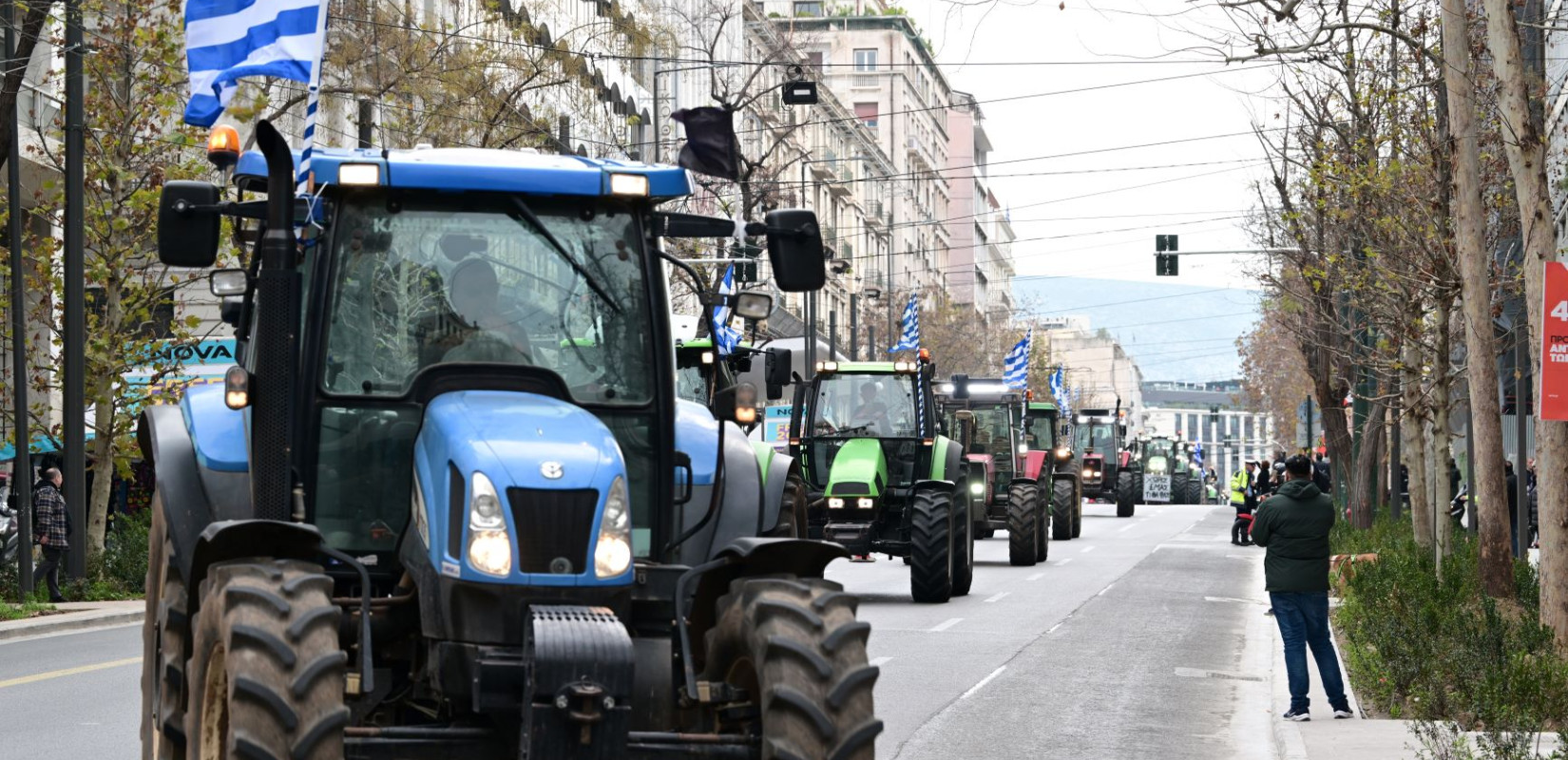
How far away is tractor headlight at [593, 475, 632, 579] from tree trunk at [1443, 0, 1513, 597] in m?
12.2

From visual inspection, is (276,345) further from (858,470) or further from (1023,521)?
(1023,521)

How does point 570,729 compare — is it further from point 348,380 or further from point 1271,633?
point 1271,633

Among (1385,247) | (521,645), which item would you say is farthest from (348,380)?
(1385,247)

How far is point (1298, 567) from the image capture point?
13672mm

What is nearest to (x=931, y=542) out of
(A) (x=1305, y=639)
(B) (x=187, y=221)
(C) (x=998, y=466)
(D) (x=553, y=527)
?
(A) (x=1305, y=639)

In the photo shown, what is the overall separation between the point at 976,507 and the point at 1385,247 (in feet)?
30.1

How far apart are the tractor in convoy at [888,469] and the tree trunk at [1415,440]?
6317 millimetres

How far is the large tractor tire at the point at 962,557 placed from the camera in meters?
25.0

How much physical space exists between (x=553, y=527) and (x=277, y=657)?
3.14 feet

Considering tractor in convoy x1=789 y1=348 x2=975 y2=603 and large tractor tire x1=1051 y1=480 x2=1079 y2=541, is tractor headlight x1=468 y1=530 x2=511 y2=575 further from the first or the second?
large tractor tire x1=1051 y1=480 x2=1079 y2=541

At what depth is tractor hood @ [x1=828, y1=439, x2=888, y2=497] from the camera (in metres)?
24.1

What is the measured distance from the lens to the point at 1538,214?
15.4 m

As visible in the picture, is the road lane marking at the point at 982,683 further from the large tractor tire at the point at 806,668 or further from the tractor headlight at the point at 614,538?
the tractor headlight at the point at 614,538

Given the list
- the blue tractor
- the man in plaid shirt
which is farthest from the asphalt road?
the blue tractor
